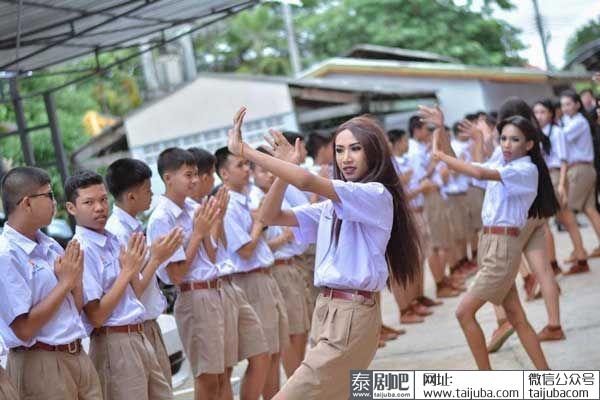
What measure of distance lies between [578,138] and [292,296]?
5056 mm

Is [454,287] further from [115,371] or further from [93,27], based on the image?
[115,371]

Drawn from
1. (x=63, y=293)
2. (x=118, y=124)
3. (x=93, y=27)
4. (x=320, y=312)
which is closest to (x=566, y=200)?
(x=93, y=27)

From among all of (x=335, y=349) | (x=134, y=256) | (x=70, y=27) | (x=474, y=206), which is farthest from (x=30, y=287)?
(x=474, y=206)

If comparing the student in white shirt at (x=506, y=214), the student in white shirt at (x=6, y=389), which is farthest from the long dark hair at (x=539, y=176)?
the student in white shirt at (x=6, y=389)

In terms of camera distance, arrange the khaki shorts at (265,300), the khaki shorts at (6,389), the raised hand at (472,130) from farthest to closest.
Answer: the raised hand at (472,130)
the khaki shorts at (265,300)
the khaki shorts at (6,389)

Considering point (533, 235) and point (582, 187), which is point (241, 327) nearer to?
point (533, 235)

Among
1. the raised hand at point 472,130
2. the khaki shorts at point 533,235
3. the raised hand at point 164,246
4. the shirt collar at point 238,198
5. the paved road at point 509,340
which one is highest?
the raised hand at point 472,130

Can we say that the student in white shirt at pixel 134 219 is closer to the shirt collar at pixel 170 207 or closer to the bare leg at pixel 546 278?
the shirt collar at pixel 170 207

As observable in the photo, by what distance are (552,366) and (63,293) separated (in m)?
4.02

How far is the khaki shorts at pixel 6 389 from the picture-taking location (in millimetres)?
4191

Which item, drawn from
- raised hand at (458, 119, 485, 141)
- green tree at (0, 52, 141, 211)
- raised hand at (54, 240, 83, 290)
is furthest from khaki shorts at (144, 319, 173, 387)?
green tree at (0, 52, 141, 211)

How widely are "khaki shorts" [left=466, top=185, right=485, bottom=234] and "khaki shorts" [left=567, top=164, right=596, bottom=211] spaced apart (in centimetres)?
171

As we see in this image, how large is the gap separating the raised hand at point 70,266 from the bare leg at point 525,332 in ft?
10.7

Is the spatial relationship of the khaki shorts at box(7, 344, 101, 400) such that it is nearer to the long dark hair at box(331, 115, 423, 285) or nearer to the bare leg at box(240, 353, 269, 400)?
the long dark hair at box(331, 115, 423, 285)
